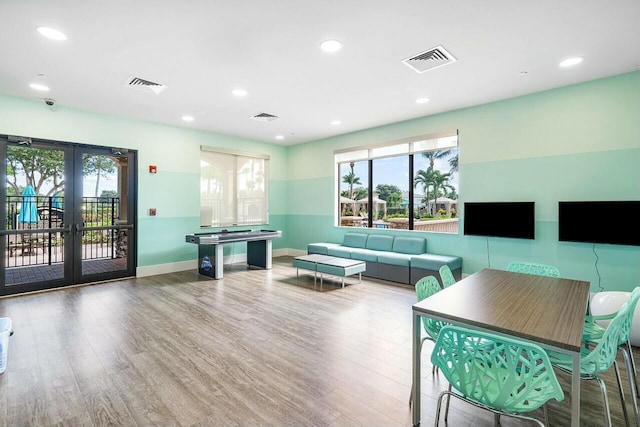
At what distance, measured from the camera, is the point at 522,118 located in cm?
460

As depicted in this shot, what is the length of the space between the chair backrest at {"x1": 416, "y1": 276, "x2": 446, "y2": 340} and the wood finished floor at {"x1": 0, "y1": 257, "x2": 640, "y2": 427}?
0.48 metres

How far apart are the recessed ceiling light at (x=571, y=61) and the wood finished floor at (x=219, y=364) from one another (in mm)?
3249

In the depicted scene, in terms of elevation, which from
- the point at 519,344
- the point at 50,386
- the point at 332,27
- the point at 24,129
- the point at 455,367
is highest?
the point at 332,27

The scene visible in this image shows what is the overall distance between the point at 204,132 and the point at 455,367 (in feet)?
22.0

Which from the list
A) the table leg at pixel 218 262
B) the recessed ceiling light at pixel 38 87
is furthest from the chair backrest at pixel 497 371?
the recessed ceiling light at pixel 38 87

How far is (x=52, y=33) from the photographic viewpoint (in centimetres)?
292

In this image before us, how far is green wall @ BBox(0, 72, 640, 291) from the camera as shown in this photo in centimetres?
390

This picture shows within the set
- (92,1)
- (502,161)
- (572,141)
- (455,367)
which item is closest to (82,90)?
(92,1)

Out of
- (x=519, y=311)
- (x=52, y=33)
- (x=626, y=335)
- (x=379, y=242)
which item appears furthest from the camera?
(x=379, y=242)

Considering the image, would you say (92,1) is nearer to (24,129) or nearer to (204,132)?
(24,129)

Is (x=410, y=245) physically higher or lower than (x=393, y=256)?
higher

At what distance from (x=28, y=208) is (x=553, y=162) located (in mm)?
7908

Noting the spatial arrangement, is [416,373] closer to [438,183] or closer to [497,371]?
[497,371]

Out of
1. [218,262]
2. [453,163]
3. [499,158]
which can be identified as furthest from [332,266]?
[499,158]
